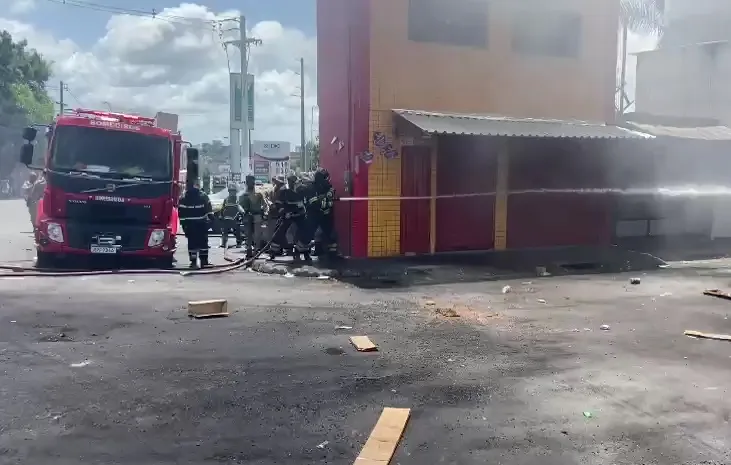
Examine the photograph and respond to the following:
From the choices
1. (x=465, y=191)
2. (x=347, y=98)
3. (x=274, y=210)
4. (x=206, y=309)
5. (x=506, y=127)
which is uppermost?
(x=347, y=98)

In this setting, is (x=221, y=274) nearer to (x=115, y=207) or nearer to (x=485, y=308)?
(x=115, y=207)

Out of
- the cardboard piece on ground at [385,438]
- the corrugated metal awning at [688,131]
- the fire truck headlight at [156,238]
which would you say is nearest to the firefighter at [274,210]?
the fire truck headlight at [156,238]

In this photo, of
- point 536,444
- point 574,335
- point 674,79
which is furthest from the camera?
point 674,79

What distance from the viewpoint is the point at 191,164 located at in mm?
9328

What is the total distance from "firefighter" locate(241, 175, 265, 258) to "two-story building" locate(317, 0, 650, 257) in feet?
4.28

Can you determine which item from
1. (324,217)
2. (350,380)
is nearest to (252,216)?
(324,217)

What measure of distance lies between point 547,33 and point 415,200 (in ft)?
12.6

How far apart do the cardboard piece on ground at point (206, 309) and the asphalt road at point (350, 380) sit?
0.16 metres

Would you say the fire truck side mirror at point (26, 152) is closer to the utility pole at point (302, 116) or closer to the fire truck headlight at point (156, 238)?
the fire truck headlight at point (156, 238)

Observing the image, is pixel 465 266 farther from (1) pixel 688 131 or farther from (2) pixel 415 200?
(1) pixel 688 131

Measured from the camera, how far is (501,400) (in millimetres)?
3785

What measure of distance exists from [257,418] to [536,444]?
1504 millimetres

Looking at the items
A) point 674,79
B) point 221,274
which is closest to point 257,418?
point 221,274

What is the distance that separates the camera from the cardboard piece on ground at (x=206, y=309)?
19.2 feet
